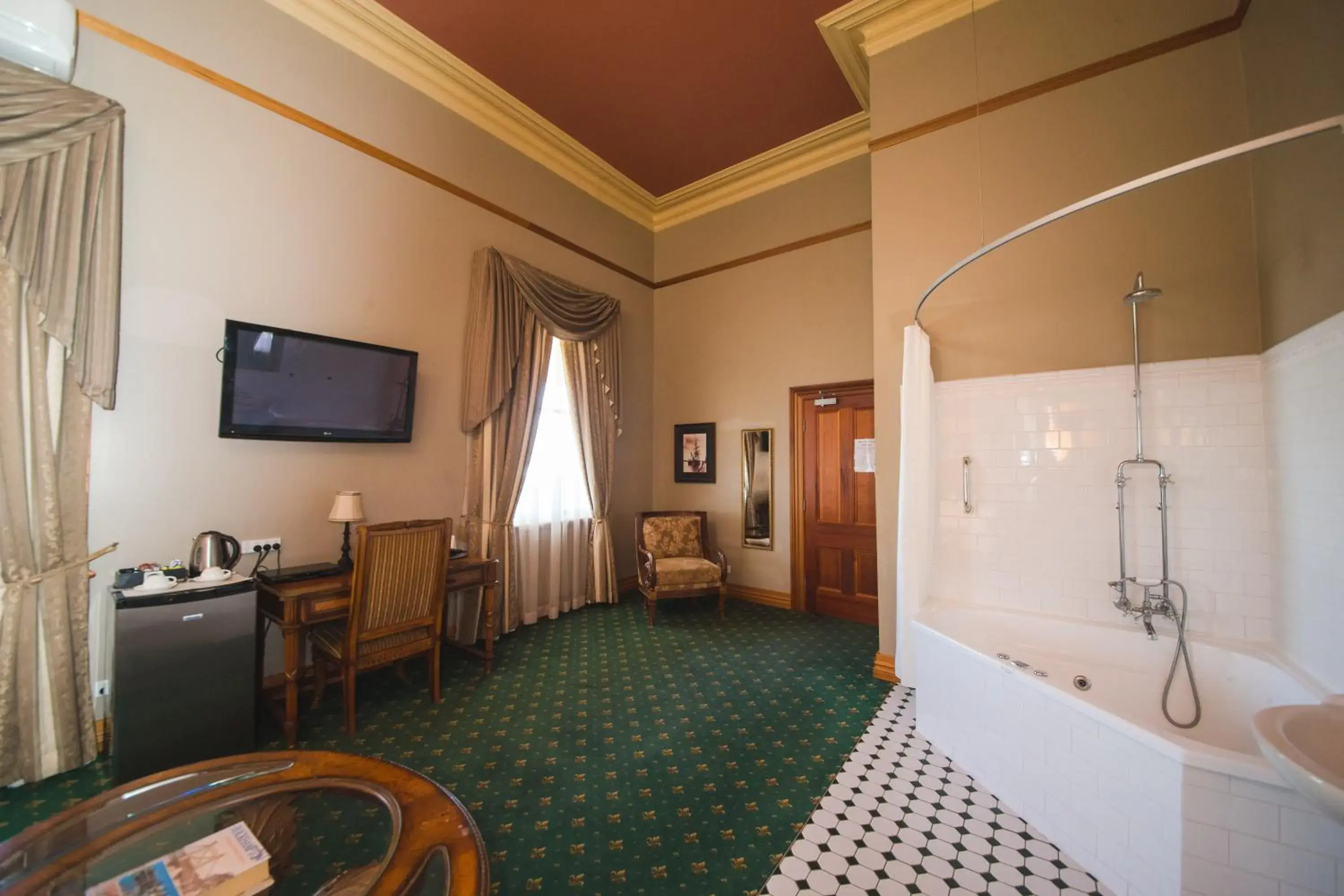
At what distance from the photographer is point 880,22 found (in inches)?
122

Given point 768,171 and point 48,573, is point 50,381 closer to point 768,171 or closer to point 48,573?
point 48,573

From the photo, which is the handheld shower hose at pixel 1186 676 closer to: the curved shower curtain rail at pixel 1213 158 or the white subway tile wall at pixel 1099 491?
the white subway tile wall at pixel 1099 491

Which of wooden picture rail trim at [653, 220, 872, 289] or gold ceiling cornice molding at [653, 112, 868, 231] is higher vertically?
gold ceiling cornice molding at [653, 112, 868, 231]

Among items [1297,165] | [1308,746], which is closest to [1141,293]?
[1297,165]

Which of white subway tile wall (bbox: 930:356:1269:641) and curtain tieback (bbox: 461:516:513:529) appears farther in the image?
curtain tieback (bbox: 461:516:513:529)

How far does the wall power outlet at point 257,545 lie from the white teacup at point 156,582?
0.45 m

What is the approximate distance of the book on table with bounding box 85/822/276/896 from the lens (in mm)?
963

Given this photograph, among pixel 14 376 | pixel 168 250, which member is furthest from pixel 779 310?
pixel 14 376

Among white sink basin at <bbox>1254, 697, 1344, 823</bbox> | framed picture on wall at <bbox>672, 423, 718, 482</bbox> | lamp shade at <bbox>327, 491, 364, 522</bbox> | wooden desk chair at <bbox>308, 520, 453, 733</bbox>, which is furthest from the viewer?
framed picture on wall at <bbox>672, 423, 718, 482</bbox>

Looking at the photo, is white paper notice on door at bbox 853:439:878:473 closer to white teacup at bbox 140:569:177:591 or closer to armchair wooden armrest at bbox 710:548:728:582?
armchair wooden armrest at bbox 710:548:728:582

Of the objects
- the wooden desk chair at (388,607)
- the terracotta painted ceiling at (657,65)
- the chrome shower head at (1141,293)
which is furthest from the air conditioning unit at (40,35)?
the chrome shower head at (1141,293)

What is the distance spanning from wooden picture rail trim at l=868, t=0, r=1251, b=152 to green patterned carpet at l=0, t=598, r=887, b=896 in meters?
3.50

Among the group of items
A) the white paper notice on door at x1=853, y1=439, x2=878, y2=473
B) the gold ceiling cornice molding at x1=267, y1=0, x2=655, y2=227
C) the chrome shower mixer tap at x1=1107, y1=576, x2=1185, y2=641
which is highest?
the gold ceiling cornice molding at x1=267, y1=0, x2=655, y2=227

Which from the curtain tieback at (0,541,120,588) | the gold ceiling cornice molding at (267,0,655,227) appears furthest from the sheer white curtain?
the curtain tieback at (0,541,120,588)
